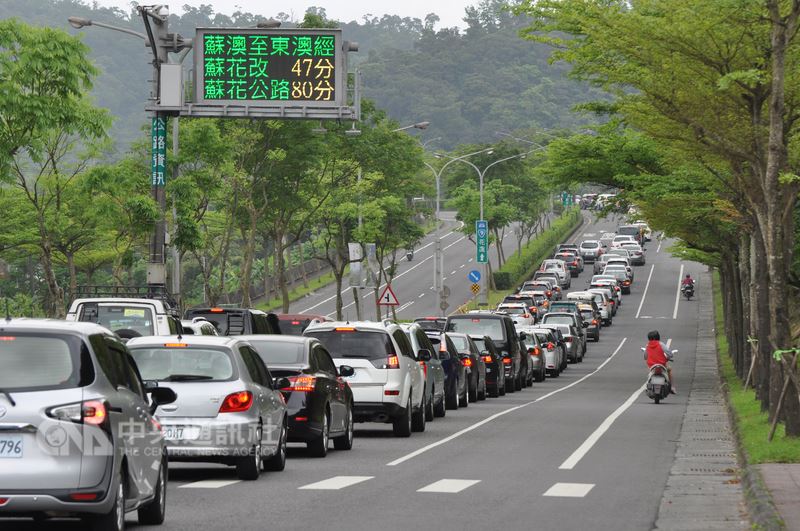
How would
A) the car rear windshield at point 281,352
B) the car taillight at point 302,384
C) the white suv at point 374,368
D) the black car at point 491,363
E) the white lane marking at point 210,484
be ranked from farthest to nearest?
1. the black car at point 491,363
2. the white suv at point 374,368
3. the car rear windshield at point 281,352
4. the car taillight at point 302,384
5. the white lane marking at point 210,484

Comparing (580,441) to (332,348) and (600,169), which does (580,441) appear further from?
(600,169)

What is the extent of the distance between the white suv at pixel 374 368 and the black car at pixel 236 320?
1013 centimetres

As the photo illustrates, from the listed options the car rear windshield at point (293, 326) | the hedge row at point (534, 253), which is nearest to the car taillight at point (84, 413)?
the car rear windshield at point (293, 326)

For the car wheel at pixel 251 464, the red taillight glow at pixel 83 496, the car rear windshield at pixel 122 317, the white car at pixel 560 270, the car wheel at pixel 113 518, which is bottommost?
the car wheel at pixel 251 464

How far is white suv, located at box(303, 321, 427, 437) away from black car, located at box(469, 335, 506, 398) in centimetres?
1423

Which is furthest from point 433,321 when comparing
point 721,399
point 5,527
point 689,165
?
point 5,527

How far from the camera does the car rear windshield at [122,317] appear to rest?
91.8 feet

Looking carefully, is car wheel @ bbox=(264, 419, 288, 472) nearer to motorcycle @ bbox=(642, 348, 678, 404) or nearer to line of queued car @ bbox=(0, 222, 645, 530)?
line of queued car @ bbox=(0, 222, 645, 530)

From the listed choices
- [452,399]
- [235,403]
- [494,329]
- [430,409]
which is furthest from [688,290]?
[235,403]

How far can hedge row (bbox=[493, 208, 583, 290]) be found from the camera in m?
A: 106

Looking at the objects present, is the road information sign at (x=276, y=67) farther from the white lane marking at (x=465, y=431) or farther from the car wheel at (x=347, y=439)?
the car wheel at (x=347, y=439)

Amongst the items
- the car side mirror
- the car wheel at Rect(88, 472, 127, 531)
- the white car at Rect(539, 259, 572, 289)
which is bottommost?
the car wheel at Rect(88, 472, 127, 531)

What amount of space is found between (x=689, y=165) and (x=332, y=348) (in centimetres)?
1142

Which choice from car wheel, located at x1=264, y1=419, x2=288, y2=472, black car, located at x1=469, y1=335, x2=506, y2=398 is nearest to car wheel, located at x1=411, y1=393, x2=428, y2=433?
car wheel, located at x1=264, y1=419, x2=288, y2=472
